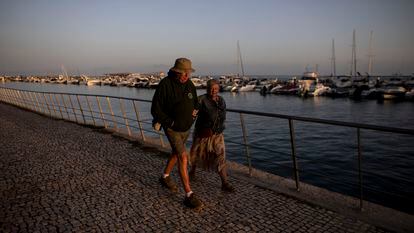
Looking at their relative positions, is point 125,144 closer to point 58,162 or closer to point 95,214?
point 58,162

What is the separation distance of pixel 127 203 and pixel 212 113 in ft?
5.81

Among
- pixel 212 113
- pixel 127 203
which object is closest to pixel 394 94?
pixel 212 113

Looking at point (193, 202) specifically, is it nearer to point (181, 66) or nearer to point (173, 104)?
point (173, 104)

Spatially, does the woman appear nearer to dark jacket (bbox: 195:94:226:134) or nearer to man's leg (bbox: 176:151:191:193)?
dark jacket (bbox: 195:94:226:134)

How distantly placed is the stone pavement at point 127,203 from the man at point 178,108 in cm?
44

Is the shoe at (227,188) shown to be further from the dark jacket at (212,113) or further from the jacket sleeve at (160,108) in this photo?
the jacket sleeve at (160,108)

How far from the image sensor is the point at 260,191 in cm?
434

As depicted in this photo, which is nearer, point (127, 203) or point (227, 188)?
point (127, 203)

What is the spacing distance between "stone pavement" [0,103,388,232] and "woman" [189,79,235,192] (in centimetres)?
39

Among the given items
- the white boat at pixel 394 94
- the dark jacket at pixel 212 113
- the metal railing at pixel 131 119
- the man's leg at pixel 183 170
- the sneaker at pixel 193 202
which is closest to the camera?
the metal railing at pixel 131 119

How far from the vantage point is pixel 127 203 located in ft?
13.3

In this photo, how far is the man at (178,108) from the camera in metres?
3.88

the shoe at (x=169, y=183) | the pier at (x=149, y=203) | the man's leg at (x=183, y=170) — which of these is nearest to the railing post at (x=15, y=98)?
the pier at (x=149, y=203)

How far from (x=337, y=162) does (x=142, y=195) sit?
33.5 feet
